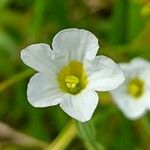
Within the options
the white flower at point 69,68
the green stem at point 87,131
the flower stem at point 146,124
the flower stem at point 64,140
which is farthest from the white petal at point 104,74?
the flower stem at point 146,124

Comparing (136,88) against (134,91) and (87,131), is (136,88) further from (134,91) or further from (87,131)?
(87,131)

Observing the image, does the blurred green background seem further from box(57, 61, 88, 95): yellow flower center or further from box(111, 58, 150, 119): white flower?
box(57, 61, 88, 95): yellow flower center

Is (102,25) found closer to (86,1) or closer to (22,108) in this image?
(86,1)

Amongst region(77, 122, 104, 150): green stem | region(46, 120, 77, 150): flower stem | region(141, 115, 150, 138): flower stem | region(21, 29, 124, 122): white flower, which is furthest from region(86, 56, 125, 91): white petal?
region(141, 115, 150, 138): flower stem

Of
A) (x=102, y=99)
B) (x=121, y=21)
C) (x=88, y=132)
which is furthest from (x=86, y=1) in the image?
(x=88, y=132)

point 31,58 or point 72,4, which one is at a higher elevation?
point 31,58

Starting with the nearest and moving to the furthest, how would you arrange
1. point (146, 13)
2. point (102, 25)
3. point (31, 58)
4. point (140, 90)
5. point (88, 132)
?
point (31, 58) → point (88, 132) → point (140, 90) → point (146, 13) → point (102, 25)

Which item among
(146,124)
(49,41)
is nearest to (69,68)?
(146,124)
